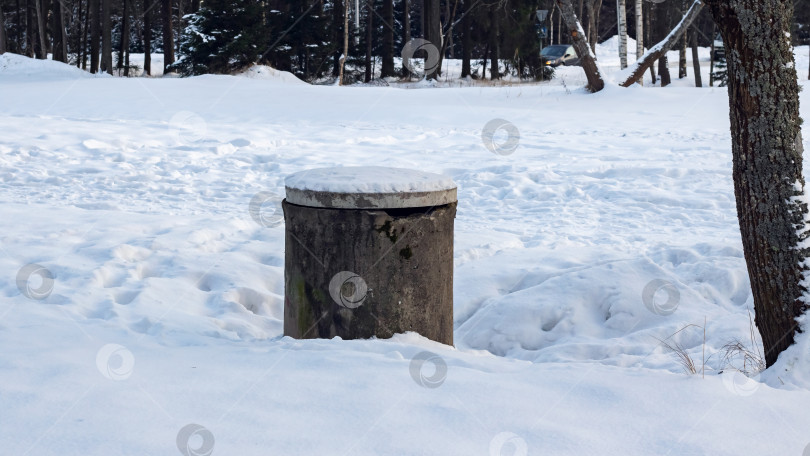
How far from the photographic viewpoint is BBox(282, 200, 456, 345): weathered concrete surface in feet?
11.5

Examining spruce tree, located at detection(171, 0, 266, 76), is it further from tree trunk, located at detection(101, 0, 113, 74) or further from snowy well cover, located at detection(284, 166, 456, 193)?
snowy well cover, located at detection(284, 166, 456, 193)

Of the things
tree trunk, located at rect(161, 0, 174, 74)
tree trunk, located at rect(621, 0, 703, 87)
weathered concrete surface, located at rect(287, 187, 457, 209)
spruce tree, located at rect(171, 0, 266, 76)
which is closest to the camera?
weathered concrete surface, located at rect(287, 187, 457, 209)

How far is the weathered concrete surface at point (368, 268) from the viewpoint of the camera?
3504 millimetres

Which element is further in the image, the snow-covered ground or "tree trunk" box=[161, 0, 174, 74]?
"tree trunk" box=[161, 0, 174, 74]

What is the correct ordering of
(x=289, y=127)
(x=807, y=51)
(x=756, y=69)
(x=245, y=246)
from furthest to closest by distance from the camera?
(x=807, y=51) → (x=289, y=127) → (x=245, y=246) → (x=756, y=69)

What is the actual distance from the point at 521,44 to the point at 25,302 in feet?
91.5

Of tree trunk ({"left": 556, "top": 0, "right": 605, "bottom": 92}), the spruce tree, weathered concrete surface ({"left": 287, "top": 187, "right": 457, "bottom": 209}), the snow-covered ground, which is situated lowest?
the snow-covered ground

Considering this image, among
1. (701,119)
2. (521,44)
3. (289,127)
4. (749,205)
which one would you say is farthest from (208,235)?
(521,44)

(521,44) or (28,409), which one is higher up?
(521,44)

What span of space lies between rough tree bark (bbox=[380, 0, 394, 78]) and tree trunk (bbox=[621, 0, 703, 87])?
52.4 feet

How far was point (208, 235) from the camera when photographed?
6.50m

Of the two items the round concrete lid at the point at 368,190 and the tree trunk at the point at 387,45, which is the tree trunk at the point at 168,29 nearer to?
the tree trunk at the point at 387,45

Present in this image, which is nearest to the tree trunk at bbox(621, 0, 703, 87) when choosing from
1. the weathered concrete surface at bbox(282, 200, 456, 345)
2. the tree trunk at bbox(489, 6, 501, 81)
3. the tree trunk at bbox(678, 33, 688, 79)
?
the tree trunk at bbox(489, 6, 501, 81)

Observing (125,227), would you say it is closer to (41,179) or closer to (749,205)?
(41,179)
